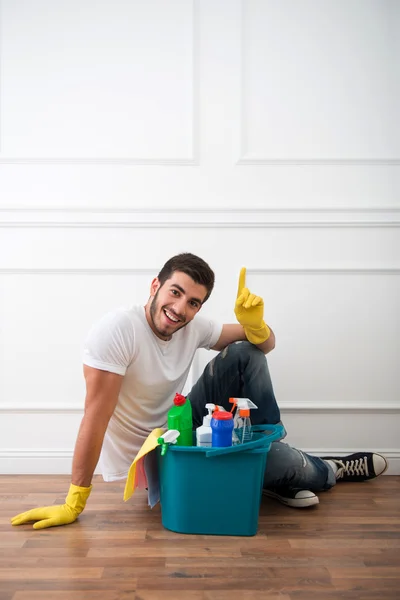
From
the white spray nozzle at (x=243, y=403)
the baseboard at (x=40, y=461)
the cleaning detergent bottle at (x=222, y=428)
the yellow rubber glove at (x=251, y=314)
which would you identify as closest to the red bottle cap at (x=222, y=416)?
the cleaning detergent bottle at (x=222, y=428)

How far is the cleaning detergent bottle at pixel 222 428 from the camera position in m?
1.43

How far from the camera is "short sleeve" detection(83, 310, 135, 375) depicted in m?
1.52

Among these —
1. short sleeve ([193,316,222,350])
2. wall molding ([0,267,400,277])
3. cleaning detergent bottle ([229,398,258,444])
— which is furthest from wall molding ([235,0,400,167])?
cleaning detergent bottle ([229,398,258,444])

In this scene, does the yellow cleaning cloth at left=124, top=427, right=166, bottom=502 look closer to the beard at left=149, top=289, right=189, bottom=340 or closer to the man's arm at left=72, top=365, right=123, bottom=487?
the man's arm at left=72, top=365, right=123, bottom=487

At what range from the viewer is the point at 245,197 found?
2.10 m

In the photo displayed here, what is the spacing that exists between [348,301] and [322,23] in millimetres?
1086

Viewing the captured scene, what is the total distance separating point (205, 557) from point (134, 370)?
55cm

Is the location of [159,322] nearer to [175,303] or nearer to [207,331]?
[175,303]

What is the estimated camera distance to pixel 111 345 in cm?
154

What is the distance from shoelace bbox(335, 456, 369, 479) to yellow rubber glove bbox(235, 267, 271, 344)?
0.56 metres

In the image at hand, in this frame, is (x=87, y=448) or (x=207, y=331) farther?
(x=207, y=331)

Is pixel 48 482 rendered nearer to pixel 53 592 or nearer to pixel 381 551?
pixel 53 592

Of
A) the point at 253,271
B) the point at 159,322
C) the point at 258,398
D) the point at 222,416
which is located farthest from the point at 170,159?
the point at 222,416

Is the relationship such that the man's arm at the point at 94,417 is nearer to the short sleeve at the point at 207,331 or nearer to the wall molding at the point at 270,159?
the short sleeve at the point at 207,331
